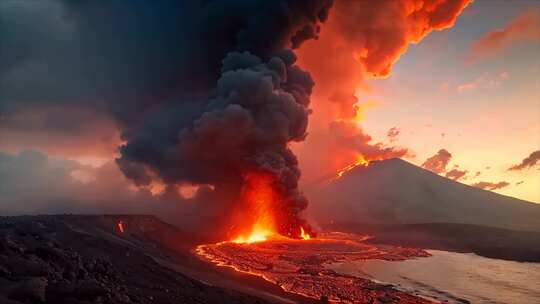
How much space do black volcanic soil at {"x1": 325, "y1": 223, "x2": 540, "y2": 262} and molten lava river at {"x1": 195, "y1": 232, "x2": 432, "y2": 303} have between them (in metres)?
42.0

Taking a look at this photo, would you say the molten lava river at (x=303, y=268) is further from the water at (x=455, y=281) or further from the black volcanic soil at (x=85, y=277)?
the black volcanic soil at (x=85, y=277)

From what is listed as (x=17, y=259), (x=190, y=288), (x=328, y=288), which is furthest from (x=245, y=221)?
(x=17, y=259)

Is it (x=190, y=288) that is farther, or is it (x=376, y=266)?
(x=376, y=266)

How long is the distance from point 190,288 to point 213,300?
2964 millimetres

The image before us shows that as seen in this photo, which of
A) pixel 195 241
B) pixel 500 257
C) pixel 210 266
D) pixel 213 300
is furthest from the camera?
pixel 500 257

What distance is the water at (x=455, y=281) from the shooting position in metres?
39.4

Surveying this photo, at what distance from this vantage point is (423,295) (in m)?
37.1

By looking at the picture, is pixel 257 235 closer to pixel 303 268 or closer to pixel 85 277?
pixel 303 268

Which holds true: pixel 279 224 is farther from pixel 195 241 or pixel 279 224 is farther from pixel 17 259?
pixel 17 259

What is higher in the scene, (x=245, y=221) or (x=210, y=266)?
(x=245, y=221)

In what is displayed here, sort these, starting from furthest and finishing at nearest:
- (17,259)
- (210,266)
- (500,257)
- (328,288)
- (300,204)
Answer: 1. (500,257)
2. (300,204)
3. (210,266)
4. (328,288)
5. (17,259)

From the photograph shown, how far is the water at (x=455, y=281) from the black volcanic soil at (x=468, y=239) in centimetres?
3413

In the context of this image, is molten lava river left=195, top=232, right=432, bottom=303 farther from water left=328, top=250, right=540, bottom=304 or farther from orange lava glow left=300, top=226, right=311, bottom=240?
orange lava glow left=300, top=226, right=311, bottom=240

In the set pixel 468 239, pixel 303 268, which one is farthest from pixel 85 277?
pixel 468 239
